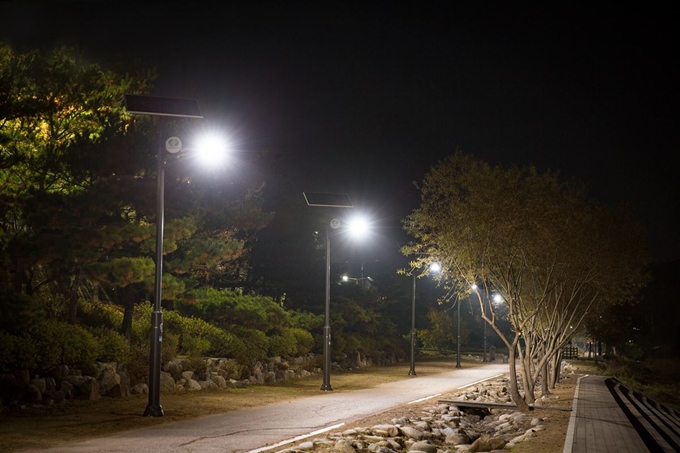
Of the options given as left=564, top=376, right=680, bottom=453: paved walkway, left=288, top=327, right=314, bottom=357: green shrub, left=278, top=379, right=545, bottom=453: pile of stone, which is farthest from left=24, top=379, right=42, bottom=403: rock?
left=288, top=327, right=314, bottom=357: green shrub

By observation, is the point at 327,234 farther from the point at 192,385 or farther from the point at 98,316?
the point at 98,316

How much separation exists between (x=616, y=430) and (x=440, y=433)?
3782 mm

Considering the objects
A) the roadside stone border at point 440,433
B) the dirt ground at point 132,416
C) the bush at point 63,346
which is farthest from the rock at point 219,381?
the roadside stone border at point 440,433

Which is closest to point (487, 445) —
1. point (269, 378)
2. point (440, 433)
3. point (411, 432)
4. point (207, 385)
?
point (411, 432)

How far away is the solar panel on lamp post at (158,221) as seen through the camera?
1775 cm

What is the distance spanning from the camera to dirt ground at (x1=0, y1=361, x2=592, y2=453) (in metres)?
14.2

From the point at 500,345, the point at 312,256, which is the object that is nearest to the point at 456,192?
the point at 312,256

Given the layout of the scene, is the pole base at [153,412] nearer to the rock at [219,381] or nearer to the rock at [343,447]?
the rock at [343,447]

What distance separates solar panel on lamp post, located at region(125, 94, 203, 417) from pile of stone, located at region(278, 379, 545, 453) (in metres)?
4.94

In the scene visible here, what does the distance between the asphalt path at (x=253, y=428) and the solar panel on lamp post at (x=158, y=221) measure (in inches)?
46.5

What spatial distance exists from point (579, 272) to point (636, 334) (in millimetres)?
54218

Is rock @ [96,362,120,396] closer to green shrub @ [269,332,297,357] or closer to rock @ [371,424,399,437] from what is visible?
rock @ [371,424,399,437]

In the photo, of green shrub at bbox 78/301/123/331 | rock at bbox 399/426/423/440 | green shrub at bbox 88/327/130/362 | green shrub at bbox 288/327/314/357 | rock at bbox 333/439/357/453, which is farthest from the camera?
green shrub at bbox 288/327/314/357

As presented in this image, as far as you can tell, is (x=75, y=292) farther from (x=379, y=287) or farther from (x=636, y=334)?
(x=636, y=334)
